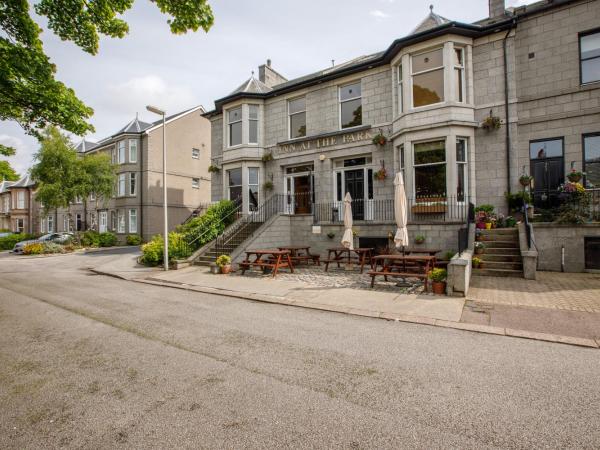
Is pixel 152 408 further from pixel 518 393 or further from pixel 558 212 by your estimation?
pixel 558 212

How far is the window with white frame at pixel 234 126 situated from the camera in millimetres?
19559

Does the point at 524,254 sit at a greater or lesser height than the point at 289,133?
lesser

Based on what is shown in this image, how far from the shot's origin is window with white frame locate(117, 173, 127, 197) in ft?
101

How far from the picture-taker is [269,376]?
4008mm

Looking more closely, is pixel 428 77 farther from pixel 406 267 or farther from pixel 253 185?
pixel 253 185

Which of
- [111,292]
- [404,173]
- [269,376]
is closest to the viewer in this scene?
[269,376]

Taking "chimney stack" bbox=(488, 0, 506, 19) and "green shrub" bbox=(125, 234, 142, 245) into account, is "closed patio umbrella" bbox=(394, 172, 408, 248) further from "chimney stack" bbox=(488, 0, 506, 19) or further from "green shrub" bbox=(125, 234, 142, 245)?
"green shrub" bbox=(125, 234, 142, 245)

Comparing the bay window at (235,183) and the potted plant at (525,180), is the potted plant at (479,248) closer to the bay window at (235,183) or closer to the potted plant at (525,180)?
the potted plant at (525,180)

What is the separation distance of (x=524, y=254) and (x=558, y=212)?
3.50 meters

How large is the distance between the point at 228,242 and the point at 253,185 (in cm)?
475

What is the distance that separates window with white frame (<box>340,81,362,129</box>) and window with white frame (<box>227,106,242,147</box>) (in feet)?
20.5

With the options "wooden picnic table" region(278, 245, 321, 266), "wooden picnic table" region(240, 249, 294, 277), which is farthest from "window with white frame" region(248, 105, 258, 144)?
"wooden picnic table" region(240, 249, 294, 277)

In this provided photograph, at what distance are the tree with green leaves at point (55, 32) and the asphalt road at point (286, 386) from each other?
17.2 feet

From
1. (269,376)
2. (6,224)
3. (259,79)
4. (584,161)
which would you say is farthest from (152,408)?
(6,224)
